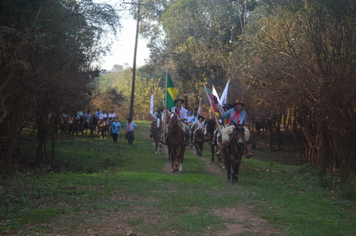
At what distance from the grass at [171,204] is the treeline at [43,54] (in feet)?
8.34

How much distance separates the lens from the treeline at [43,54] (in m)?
9.34

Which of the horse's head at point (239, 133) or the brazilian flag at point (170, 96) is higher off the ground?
the brazilian flag at point (170, 96)

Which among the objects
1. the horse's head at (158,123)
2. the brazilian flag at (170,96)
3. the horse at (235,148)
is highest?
the brazilian flag at (170,96)

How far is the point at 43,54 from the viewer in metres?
11.6

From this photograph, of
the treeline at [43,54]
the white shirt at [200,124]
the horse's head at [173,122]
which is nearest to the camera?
the treeline at [43,54]

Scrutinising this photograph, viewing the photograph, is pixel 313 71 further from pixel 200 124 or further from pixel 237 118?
pixel 200 124

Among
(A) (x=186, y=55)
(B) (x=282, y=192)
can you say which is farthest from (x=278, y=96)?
(A) (x=186, y=55)

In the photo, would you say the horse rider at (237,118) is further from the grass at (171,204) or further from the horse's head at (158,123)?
the horse's head at (158,123)

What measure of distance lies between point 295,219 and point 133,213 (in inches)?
135

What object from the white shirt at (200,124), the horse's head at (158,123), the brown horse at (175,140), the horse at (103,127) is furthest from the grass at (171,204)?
the horse at (103,127)

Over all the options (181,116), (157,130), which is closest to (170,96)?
(181,116)

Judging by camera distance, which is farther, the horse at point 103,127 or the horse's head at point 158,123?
the horse at point 103,127

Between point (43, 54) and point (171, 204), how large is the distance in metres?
6.10

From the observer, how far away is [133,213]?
8.25 meters
